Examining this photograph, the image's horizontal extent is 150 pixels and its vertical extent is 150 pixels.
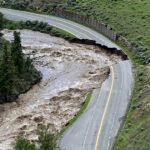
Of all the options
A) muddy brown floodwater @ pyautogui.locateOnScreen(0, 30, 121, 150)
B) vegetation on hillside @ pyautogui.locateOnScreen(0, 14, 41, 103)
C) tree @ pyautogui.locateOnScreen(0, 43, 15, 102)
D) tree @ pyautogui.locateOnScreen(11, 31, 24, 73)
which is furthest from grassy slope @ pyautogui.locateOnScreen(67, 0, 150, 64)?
tree @ pyautogui.locateOnScreen(0, 43, 15, 102)

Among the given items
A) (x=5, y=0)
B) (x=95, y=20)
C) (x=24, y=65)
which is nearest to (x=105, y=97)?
(x=24, y=65)

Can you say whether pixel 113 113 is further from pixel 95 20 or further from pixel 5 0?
pixel 5 0

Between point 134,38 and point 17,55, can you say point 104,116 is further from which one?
point 134,38

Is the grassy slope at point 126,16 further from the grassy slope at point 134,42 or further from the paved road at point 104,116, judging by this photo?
the paved road at point 104,116

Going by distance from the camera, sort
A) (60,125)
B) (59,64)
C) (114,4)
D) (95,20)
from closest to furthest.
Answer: (60,125), (59,64), (95,20), (114,4)

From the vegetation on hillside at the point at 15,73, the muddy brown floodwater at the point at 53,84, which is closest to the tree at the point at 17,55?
the vegetation on hillside at the point at 15,73

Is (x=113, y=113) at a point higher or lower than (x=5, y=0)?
lower
